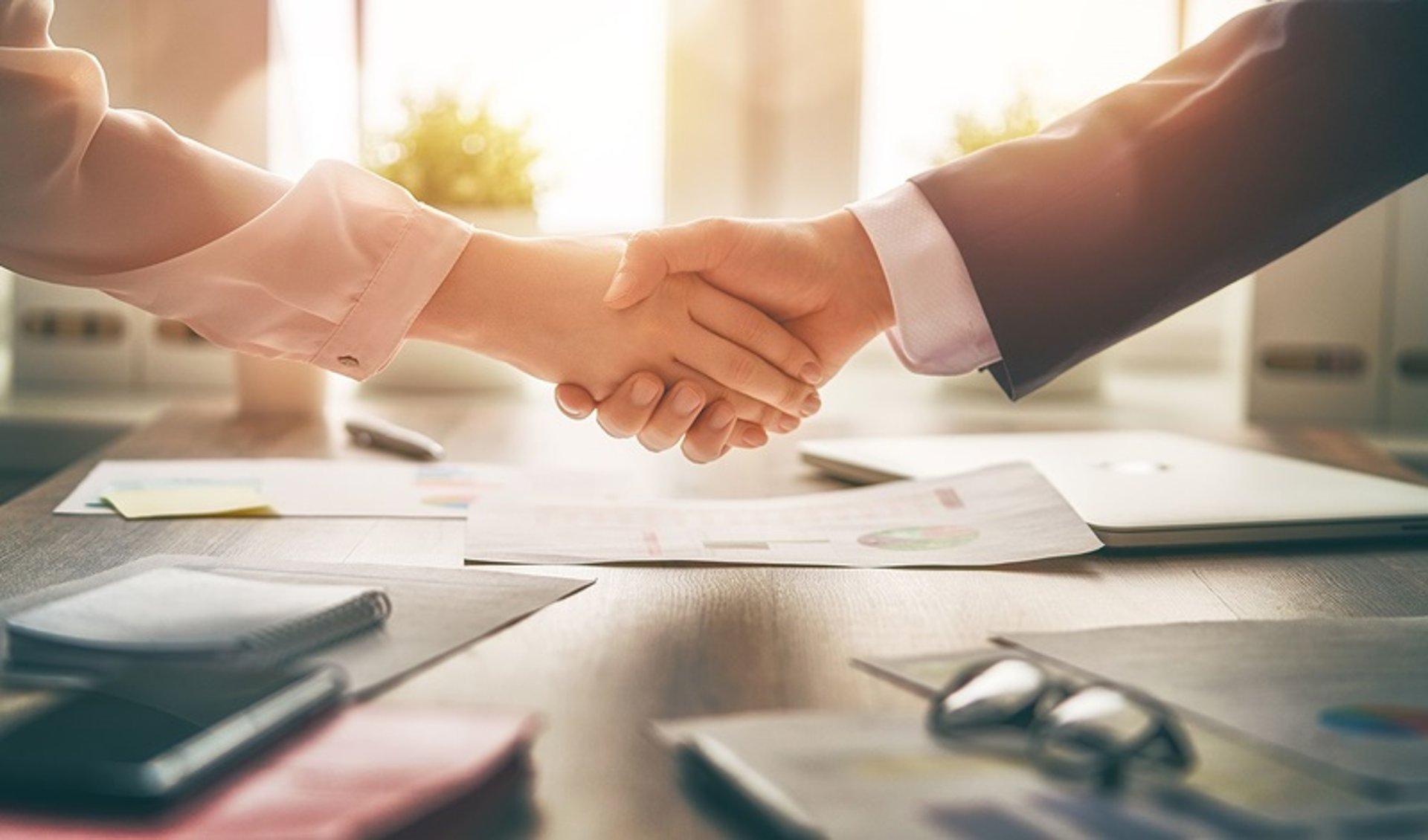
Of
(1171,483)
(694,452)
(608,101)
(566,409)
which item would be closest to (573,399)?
(566,409)

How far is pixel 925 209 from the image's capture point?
1.12m

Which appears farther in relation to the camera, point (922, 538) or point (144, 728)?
point (922, 538)

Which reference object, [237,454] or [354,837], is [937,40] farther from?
[354,837]

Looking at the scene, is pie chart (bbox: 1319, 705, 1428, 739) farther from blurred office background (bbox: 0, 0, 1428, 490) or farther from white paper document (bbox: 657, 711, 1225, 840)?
blurred office background (bbox: 0, 0, 1428, 490)

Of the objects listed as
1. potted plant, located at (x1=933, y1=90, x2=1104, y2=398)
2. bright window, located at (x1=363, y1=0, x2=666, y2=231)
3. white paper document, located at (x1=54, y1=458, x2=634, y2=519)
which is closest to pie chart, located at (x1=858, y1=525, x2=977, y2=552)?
white paper document, located at (x1=54, y1=458, x2=634, y2=519)

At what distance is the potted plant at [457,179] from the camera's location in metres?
1.98

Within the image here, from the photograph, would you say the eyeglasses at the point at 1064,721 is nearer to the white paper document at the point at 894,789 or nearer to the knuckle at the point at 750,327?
the white paper document at the point at 894,789

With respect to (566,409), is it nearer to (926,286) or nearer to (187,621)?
(926,286)

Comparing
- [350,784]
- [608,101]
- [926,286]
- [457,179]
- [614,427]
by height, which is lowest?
[350,784]

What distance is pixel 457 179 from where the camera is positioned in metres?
2.00

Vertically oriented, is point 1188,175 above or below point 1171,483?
above

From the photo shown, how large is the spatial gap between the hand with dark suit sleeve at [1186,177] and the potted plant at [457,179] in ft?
3.25

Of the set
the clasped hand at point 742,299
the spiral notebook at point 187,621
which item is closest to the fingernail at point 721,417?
the clasped hand at point 742,299

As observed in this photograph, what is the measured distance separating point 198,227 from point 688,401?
16.2 inches
